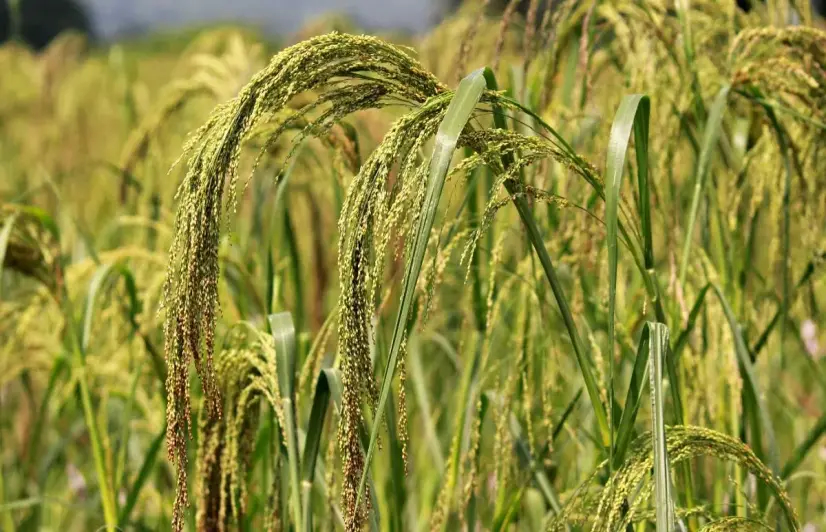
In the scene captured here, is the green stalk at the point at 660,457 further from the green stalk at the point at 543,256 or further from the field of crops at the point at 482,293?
the green stalk at the point at 543,256

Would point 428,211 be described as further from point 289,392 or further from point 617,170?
point 289,392

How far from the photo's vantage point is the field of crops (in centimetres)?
103

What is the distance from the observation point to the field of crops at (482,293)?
103 cm

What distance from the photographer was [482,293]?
189 centimetres

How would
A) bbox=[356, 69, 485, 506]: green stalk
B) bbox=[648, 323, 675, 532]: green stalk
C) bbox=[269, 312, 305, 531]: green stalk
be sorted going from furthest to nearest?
bbox=[269, 312, 305, 531]: green stalk, bbox=[648, 323, 675, 532]: green stalk, bbox=[356, 69, 485, 506]: green stalk

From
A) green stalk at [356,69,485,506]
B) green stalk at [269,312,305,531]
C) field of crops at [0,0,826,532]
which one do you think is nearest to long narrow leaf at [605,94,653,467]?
field of crops at [0,0,826,532]

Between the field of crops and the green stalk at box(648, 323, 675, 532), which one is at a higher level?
the field of crops

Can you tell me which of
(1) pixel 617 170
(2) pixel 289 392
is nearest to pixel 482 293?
(2) pixel 289 392

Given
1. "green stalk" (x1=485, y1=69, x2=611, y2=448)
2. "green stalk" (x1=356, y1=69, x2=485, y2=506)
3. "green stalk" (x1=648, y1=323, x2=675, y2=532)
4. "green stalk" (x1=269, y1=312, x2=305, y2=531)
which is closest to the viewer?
"green stalk" (x1=356, y1=69, x2=485, y2=506)

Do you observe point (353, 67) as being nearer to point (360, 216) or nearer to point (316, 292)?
point (360, 216)

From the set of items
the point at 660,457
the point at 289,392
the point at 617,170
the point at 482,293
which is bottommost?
the point at 660,457

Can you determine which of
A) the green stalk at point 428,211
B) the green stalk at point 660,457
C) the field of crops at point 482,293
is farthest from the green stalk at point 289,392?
the green stalk at point 660,457

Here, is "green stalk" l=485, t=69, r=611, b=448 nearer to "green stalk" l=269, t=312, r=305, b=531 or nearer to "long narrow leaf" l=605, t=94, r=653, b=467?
"long narrow leaf" l=605, t=94, r=653, b=467

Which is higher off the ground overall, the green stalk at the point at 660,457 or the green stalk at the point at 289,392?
the green stalk at the point at 289,392
